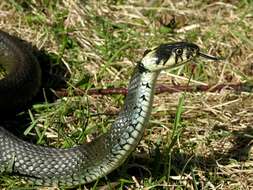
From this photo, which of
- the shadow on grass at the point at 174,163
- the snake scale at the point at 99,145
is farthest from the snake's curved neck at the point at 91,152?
the shadow on grass at the point at 174,163

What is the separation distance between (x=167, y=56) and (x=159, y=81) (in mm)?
1922

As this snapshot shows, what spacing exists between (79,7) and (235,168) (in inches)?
101

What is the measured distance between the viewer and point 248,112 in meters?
5.67

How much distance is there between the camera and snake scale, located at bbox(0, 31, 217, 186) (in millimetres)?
4141

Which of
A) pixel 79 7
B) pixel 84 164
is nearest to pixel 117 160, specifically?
pixel 84 164

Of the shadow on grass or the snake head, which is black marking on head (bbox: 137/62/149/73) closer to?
the snake head

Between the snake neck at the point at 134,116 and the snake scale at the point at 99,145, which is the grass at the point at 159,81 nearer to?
the snake scale at the point at 99,145

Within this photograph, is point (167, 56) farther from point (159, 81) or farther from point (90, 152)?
point (159, 81)

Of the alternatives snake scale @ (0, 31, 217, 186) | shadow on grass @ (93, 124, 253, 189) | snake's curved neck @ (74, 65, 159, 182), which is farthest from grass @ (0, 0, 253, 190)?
snake's curved neck @ (74, 65, 159, 182)

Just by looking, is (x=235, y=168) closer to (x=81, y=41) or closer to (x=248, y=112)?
(x=248, y=112)

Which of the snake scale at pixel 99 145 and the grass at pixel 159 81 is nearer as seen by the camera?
the snake scale at pixel 99 145

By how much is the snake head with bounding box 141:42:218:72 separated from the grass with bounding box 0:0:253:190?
63 cm

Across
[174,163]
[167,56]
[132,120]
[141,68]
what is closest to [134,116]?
[132,120]

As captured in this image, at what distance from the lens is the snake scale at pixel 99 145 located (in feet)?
13.6
